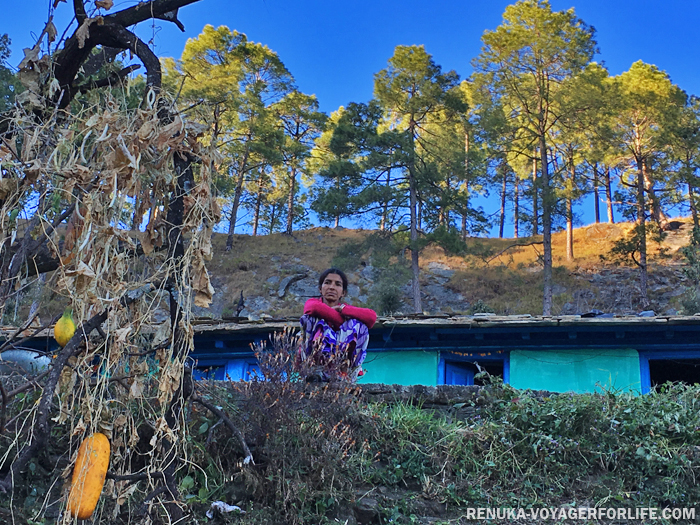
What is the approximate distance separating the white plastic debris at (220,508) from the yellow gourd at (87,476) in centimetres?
116

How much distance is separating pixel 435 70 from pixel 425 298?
10143 millimetres

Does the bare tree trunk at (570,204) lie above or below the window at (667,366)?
above

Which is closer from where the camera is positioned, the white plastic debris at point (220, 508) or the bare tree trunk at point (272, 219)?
the white plastic debris at point (220, 508)

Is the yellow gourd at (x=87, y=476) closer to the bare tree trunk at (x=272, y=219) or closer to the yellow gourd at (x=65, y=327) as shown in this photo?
the yellow gourd at (x=65, y=327)

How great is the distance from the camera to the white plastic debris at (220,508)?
359 centimetres

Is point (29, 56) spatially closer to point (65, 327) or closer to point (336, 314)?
point (65, 327)

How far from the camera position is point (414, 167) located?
2256cm

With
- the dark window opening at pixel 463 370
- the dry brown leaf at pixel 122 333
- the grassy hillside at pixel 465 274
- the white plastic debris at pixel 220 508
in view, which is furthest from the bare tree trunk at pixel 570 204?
the dry brown leaf at pixel 122 333

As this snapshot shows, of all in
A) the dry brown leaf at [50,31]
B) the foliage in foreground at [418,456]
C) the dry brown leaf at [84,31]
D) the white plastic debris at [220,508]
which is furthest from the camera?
the foliage in foreground at [418,456]

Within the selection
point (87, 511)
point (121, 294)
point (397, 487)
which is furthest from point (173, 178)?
point (397, 487)

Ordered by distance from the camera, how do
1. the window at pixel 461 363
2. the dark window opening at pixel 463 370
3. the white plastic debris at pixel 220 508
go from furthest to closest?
the dark window opening at pixel 463 370 < the window at pixel 461 363 < the white plastic debris at pixel 220 508

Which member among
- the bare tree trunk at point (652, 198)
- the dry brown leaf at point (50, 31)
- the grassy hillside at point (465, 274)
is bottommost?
the dry brown leaf at point (50, 31)

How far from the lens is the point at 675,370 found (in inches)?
414

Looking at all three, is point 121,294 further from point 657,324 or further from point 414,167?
point 414,167
